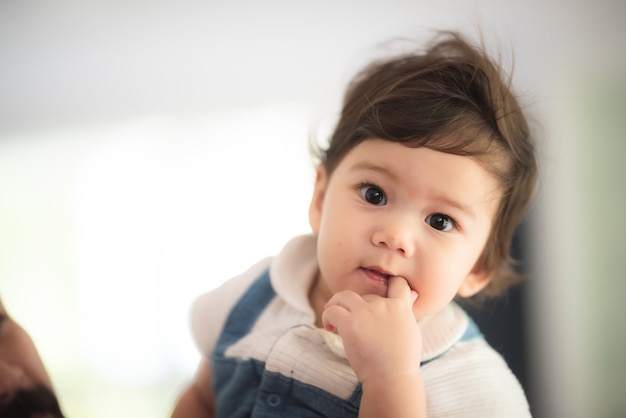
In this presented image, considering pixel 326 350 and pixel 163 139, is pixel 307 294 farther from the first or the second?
pixel 163 139

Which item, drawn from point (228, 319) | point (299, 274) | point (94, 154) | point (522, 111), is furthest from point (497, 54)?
point (94, 154)

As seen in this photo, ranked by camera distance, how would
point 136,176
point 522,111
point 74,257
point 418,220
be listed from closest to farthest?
point 418,220 < point 522,111 < point 74,257 < point 136,176

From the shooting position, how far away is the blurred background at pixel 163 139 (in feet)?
2.89

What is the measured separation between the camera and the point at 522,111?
0.72 m

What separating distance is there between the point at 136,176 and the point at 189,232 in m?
0.16

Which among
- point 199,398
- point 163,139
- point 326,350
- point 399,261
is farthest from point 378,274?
point 163,139

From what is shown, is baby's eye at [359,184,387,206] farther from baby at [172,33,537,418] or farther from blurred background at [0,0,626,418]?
blurred background at [0,0,626,418]

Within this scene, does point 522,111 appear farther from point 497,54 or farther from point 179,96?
point 179,96

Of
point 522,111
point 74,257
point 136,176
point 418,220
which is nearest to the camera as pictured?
point 418,220

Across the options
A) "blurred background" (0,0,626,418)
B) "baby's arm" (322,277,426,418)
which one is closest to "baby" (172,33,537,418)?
"baby's arm" (322,277,426,418)

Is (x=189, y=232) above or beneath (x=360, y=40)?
beneath

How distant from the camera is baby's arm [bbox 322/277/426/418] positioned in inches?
21.0

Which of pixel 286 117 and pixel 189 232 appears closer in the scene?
pixel 189 232

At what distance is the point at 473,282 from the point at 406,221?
22 centimetres
